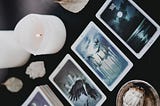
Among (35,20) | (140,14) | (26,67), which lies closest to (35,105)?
(26,67)

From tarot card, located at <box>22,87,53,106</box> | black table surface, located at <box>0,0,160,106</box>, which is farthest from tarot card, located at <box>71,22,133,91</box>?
tarot card, located at <box>22,87,53,106</box>

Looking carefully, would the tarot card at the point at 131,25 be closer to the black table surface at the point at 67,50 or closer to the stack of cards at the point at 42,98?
the black table surface at the point at 67,50

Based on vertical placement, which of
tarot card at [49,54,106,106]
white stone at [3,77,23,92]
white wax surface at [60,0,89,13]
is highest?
white wax surface at [60,0,89,13]

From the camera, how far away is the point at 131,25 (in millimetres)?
657

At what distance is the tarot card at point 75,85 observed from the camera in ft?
2.32

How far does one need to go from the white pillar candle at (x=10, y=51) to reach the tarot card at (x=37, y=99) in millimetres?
75

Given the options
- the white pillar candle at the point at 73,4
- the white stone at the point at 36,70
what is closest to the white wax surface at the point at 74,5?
the white pillar candle at the point at 73,4

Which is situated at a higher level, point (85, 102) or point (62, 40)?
point (62, 40)

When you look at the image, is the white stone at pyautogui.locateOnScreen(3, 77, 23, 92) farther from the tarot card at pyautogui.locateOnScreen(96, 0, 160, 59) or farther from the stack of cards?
the tarot card at pyautogui.locateOnScreen(96, 0, 160, 59)

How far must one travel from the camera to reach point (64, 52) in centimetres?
74

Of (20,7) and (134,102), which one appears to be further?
(20,7)

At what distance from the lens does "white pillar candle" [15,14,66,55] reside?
71cm

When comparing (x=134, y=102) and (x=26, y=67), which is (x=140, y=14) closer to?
(x=134, y=102)

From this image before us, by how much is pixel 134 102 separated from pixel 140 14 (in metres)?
0.16
